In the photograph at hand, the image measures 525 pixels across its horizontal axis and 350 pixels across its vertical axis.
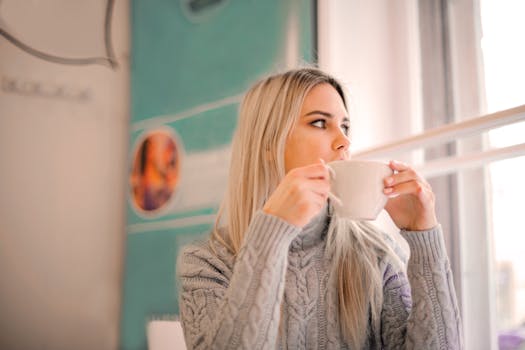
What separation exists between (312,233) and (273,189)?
0.11 m

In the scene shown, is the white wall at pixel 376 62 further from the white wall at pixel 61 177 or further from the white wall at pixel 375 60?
the white wall at pixel 61 177

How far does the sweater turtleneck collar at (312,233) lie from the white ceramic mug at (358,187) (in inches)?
7.3

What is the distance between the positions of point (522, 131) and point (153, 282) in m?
1.05

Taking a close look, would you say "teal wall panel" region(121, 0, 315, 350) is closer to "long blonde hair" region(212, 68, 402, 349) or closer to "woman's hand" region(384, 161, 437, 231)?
"long blonde hair" region(212, 68, 402, 349)

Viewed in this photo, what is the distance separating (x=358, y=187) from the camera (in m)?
0.72

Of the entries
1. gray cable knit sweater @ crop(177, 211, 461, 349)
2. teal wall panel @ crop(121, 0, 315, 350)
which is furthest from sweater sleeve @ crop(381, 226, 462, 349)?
teal wall panel @ crop(121, 0, 315, 350)

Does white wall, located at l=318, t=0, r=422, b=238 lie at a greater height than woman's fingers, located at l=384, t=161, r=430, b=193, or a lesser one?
greater

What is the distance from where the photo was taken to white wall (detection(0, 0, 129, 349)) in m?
1.21

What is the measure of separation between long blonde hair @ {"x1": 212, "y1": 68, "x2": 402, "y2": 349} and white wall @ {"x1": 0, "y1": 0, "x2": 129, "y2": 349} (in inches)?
18.1

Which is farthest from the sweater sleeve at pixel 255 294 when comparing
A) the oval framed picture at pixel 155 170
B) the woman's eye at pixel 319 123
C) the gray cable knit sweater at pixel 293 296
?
the oval framed picture at pixel 155 170

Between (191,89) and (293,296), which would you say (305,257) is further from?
(191,89)

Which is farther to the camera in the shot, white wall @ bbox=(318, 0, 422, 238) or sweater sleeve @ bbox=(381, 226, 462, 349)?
white wall @ bbox=(318, 0, 422, 238)

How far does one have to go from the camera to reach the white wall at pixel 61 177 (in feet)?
3.95

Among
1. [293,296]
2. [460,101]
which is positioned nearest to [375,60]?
[460,101]
